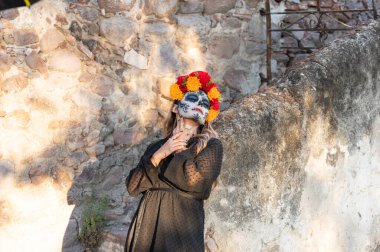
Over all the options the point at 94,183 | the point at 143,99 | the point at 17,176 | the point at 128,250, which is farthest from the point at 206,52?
the point at 128,250

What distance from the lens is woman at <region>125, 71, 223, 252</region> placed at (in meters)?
2.47

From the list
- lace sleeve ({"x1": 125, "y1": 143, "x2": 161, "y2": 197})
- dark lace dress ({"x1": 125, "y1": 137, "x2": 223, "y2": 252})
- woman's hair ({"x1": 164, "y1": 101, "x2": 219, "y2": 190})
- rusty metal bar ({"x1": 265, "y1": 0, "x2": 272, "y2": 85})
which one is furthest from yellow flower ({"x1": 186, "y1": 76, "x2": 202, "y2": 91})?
rusty metal bar ({"x1": 265, "y1": 0, "x2": 272, "y2": 85})

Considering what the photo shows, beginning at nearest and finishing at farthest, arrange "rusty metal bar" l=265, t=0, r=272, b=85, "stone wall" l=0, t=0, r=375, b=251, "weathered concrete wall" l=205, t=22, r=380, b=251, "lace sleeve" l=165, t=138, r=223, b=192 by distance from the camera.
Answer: "lace sleeve" l=165, t=138, r=223, b=192
"weathered concrete wall" l=205, t=22, r=380, b=251
"stone wall" l=0, t=0, r=375, b=251
"rusty metal bar" l=265, t=0, r=272, b=85

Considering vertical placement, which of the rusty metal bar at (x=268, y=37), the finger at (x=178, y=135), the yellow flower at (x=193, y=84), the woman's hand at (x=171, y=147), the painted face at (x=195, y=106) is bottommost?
the woman's hand at (x=171, y=147)

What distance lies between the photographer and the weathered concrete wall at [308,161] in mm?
2900

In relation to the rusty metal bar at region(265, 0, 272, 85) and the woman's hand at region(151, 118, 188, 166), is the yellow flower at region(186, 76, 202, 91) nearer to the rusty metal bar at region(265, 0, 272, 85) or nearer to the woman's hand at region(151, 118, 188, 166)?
the woman's hand at region(151, 118, 188, 166)

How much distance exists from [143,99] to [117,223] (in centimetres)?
96

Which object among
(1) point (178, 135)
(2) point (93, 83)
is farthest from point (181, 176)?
(2) point (93, 83)

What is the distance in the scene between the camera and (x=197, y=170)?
2.43m

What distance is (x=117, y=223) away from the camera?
399cm

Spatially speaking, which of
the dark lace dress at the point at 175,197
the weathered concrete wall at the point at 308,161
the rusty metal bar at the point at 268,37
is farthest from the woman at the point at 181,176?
the rusty metal bar at the point at 268,37

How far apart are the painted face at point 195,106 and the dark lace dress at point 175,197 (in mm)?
111

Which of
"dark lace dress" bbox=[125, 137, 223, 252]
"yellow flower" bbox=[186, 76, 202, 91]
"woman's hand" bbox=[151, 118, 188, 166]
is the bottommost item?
"dark lace dress" bbox=[125, 137, 223, 252]

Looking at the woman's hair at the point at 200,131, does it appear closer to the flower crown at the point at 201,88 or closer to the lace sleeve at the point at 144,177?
the flower crown at the point at 201,88
